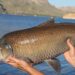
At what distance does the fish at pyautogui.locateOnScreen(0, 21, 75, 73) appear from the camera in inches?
183

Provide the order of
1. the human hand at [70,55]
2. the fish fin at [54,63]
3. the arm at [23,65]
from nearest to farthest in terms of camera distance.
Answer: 1. the arm at [23,65]
2. the human hand at [70,55]
3. the fish fin at [54,63]

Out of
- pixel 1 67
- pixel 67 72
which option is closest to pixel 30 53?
pixel 67 72

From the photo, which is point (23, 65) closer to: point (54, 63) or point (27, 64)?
point (27, 64)

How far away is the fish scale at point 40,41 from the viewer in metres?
4.65

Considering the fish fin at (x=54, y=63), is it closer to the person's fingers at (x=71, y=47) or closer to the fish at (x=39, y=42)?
the fish at (x=39, y=42)

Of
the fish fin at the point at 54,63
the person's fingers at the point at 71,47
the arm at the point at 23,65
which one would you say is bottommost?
the arm at the point at 23,65

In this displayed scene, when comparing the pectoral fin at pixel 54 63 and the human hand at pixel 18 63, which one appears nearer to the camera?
the human hand at pixel 18 63

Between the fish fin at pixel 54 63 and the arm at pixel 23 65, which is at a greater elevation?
the fish fin at pixel 54 63

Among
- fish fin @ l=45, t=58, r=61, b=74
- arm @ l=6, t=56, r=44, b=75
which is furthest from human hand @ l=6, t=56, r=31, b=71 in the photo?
fish fin @ l=45, t=58, r=61, b=74

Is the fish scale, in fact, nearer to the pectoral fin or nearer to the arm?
the pectoral fin

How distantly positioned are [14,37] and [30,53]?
30 cm

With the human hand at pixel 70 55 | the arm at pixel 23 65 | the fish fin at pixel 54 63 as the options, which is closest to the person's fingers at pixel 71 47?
the human hand at pixel 70 55

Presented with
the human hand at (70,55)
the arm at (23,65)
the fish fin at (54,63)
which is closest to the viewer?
the arm at (23,65)

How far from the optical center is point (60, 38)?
4.91 meters
